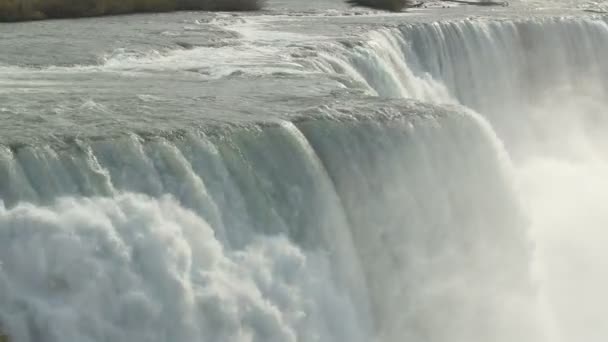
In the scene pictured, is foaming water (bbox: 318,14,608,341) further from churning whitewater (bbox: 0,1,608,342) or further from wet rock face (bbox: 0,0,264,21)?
wet rock face (bbox: 0,0,264,21)

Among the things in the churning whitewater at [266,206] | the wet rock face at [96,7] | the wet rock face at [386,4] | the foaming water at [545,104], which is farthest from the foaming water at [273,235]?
the wet rock face at [386,4]

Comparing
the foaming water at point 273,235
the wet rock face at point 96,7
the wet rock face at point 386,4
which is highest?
the wet rock face at point 386,4

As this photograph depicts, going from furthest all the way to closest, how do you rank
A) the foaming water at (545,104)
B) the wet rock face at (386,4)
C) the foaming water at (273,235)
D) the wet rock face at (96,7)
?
1. the wet rock face at (386,4)
2. the wet rock face at (96,7)
3. the foaming water at (545,104)
4. the foaming water at (273,235)

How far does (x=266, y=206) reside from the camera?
30.8ft

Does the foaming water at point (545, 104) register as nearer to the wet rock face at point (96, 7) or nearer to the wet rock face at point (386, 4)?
the wet rock face at point (386, 4)

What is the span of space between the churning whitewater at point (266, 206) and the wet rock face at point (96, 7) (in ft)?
6.62

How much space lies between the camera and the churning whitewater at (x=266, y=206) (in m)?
7.93

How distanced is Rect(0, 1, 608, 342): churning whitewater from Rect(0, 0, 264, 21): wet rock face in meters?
2.02

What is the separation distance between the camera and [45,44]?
15.8m

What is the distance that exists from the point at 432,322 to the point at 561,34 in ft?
39.5

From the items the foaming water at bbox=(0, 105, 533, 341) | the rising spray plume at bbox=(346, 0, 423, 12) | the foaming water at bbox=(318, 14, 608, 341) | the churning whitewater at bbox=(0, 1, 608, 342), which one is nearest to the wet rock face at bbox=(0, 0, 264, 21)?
the churning whitewater at bbox=(0, 1, 608, 342)

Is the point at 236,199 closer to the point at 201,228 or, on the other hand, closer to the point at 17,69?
the point at 201,228

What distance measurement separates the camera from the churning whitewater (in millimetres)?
7934

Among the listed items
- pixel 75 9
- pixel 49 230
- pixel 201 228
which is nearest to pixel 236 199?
pixel 201 228
